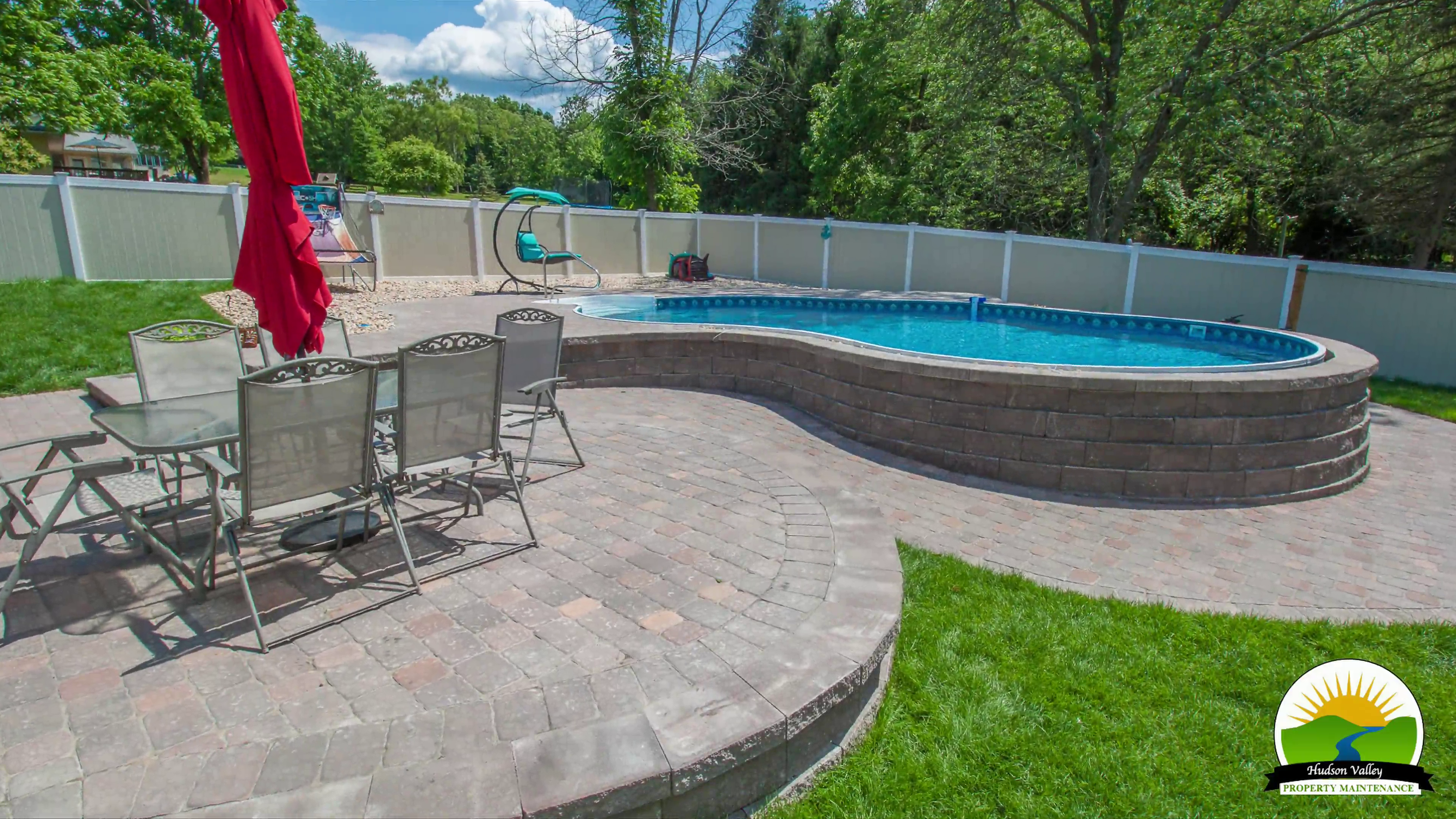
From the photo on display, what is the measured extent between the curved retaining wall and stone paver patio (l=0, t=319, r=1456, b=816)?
216 mm

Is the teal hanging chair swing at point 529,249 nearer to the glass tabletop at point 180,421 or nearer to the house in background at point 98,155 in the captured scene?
the glass tabletop at point 180,421

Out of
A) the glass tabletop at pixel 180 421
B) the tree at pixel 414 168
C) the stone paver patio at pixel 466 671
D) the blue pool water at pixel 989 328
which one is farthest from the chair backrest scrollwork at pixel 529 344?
the tree at pixel 414 168

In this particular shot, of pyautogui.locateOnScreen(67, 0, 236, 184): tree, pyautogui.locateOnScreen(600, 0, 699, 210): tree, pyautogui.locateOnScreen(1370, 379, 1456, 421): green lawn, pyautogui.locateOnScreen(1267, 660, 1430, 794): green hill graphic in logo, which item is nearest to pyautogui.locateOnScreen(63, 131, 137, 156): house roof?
pyautogui.locateOnScreen(67, 0, 236, 184): tree

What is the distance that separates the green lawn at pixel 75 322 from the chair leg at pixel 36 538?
4786 millimetres

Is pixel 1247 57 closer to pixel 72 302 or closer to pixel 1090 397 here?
pixel 1090 397

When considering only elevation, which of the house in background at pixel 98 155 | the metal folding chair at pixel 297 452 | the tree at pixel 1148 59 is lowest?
the metal folding chair at pixel 297 452

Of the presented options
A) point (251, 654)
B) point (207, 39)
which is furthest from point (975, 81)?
point (207, 39)

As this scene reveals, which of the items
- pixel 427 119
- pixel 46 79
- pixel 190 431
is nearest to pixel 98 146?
pixel 427 119

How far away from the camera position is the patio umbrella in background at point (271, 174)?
10.4 feet

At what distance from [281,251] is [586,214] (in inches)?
501

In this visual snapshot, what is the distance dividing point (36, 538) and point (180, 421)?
0.75m

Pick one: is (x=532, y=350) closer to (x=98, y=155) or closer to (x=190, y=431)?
(x=190, y=431)

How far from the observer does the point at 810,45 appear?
28.5m

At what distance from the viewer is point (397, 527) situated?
3.15 m
